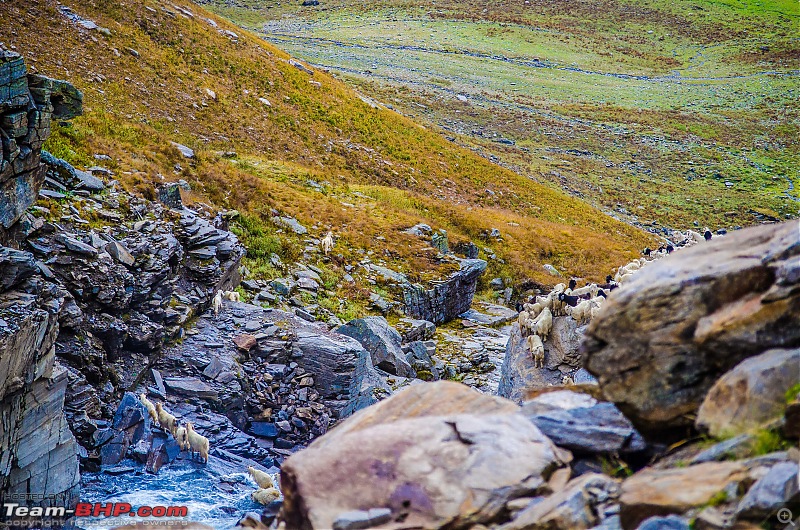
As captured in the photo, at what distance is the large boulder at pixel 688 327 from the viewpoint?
7.15 m

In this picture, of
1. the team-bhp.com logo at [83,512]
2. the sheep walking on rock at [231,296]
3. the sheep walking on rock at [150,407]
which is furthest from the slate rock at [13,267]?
the sheep walking on rock at [231,296]

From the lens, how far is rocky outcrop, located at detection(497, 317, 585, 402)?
→ 20984 millimetres

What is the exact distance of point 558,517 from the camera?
266 inches

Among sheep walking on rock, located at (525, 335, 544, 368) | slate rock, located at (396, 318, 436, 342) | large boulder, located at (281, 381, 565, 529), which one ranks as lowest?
slate rock, located at (396, 318, 436, 342)

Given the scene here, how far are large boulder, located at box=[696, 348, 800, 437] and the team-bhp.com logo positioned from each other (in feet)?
41.4

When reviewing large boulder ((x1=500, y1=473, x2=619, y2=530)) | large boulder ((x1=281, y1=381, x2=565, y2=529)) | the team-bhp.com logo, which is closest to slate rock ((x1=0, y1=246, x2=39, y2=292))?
the team-bhp.com logo

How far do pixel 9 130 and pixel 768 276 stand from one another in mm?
16427

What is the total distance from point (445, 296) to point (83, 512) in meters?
22.5

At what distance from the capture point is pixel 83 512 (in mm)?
15203

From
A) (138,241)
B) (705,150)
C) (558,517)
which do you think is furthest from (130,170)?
(705,150)

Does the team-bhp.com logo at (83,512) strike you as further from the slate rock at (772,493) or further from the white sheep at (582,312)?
the slate rock at (772,493)

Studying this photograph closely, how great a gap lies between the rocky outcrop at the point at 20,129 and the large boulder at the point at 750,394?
16220mm

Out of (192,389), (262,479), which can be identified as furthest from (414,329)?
(262,479)

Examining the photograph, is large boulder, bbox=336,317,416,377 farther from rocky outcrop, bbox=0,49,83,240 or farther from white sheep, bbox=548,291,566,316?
rocky outcrop, bbox=0,49,83,240
